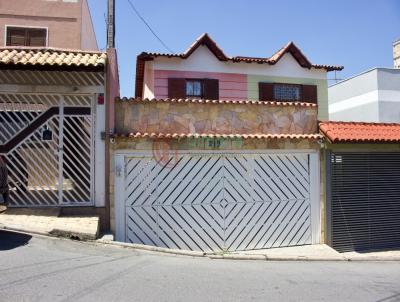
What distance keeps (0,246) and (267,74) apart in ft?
37.5

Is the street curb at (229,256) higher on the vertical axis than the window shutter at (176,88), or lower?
lower

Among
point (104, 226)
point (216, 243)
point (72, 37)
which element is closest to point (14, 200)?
point (104, 226)

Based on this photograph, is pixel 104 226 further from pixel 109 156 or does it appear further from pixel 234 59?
pixel 234 59

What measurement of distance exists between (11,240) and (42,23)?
36.8 feet

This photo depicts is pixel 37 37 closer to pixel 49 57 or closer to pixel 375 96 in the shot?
pixel 49 57

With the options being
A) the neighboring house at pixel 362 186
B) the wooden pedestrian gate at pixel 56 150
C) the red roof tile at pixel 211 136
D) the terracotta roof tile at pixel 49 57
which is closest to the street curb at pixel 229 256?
the neighboring house at pixel 362 186

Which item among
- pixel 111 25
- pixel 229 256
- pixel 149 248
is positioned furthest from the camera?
pixel 111 25

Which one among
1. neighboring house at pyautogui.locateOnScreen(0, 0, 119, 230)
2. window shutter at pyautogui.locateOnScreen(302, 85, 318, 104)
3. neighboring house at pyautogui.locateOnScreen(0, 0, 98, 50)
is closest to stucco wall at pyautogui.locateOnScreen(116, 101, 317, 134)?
neighboring house at pyautogui.locateOnScreen(0, 0, 119, 230)

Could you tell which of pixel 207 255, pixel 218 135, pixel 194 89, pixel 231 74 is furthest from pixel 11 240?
pixel 231 74

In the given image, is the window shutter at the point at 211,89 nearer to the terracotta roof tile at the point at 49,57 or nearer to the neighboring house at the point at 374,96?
the terracotta roof tile at the point at 49,57

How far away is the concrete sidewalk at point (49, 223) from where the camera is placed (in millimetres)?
7742

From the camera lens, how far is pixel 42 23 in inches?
625

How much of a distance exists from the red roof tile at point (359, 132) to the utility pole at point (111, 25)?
18.7 feet

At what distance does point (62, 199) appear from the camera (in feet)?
30.0
